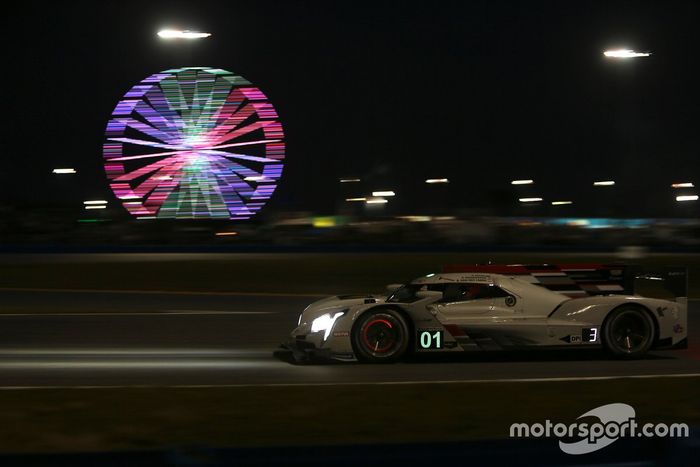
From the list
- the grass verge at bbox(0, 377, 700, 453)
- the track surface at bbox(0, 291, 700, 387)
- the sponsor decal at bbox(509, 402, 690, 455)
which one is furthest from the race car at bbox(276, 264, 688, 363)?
the sponsor decal at bbox(509, 402, 690, 455)

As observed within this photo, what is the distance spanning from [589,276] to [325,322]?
3.29m

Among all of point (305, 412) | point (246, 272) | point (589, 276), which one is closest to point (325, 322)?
point (305, 412)

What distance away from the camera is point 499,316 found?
389 inches

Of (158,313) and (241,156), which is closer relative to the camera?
(158,313)

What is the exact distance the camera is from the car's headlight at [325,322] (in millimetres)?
9609

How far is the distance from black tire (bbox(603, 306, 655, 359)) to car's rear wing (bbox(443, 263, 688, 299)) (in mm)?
381

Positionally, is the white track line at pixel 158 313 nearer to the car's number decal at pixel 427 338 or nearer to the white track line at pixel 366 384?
the car's number decal at pixel 427 338

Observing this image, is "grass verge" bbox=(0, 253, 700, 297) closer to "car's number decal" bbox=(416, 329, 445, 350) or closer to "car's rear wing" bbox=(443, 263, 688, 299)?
"car's rear wing" bbox=(443, 263, 688, 299)

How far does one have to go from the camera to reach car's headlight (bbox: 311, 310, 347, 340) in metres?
9.61

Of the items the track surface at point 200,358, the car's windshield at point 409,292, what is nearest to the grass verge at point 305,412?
the track surface at point 200,358

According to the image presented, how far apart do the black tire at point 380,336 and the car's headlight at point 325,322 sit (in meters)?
0.24

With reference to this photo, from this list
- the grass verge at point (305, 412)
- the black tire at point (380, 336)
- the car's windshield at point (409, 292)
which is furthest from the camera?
the car's windshield at point (409, 292)

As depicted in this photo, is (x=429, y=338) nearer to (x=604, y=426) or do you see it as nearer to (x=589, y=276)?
(x=589, y=276)

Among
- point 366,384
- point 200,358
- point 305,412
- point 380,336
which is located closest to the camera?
point 305,412
